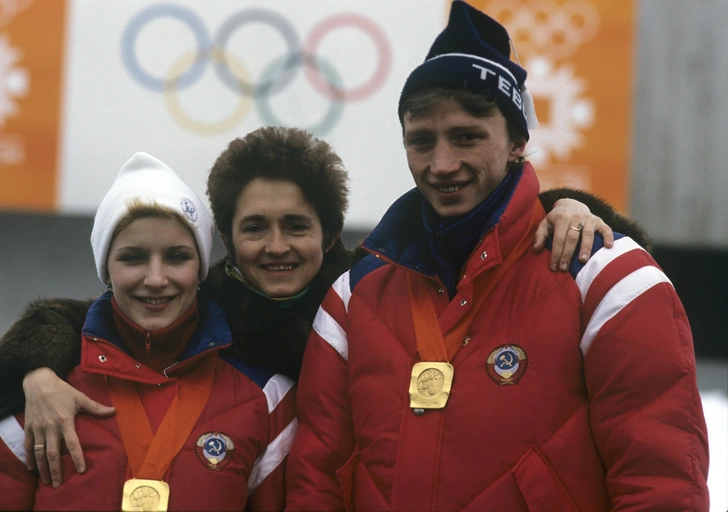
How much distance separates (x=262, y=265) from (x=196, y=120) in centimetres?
351

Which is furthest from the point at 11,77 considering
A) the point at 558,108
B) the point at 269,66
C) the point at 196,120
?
the point at 558,108

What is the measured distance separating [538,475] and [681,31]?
5.21m

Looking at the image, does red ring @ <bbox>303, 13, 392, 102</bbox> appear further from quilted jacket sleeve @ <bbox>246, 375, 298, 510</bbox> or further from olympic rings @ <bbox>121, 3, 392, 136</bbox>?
quilted jacket sleeve @ <bbox>246, 375, 298, 510</bbox>

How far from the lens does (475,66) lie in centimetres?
239

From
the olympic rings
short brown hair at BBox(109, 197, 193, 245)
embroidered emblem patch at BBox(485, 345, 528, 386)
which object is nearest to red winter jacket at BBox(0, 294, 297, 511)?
short brown hair at BBox(109, 197, 193, 245)

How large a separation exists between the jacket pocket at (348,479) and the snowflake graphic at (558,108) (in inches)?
160

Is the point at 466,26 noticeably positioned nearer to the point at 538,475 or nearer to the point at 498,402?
the point at 498,402

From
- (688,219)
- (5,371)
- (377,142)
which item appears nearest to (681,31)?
(688,219)

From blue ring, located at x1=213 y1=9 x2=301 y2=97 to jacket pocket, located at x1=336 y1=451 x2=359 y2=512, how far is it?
422cm

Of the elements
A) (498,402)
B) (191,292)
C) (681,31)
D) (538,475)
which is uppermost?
(681,31)

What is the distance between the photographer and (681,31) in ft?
21.1

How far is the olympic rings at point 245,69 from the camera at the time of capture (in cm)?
612

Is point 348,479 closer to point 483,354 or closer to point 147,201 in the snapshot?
point 483,354

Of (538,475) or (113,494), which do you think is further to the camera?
(113,494)
